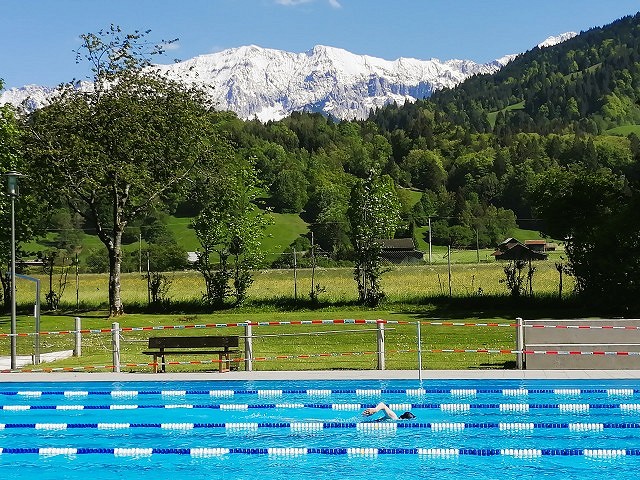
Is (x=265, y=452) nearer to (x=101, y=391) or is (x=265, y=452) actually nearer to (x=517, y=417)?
(x=517, y=417)

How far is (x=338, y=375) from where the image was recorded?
1945cm

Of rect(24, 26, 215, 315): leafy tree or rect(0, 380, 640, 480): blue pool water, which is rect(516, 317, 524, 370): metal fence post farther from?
rect(24, 26, 215, 315): leafy tree

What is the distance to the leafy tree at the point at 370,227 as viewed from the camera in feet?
138

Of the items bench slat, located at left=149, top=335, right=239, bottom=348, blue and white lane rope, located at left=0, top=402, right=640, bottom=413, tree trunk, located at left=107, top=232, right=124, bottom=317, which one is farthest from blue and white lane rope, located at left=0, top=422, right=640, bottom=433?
tree trunk, located at left=107, top=232, right=124, bottom=317

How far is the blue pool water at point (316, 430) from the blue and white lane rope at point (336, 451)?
2 centimetres

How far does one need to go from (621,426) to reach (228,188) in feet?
103

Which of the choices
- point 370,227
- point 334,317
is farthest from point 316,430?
point 370,227

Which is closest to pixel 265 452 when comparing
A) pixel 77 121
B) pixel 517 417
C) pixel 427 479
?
pixel 427 479

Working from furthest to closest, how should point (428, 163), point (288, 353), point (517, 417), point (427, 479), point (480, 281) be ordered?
point (428, 163) → point (480, 281) → point (288, 353) → point (517, 417) → point (427, 479)

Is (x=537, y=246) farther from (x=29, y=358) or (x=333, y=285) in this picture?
(x=29, y=358)

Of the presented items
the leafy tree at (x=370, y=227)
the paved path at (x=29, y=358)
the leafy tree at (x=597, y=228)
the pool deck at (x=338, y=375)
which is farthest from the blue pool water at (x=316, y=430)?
the leafy tree at (x=370, y=227)

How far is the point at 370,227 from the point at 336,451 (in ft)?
99.7

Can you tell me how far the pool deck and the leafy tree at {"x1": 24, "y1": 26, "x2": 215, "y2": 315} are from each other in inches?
822

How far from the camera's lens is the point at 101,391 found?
61.7 ft
